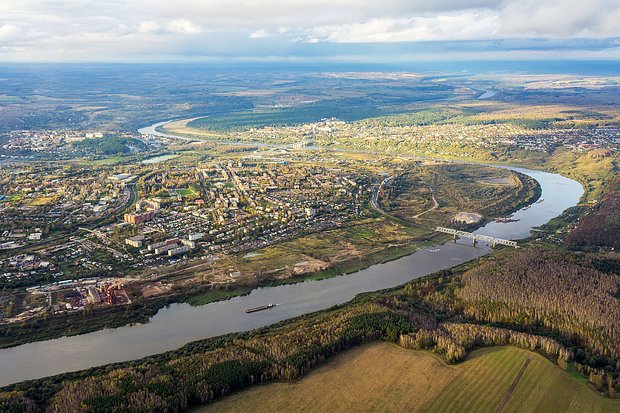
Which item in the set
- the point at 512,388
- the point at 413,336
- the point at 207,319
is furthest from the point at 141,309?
the point at 512,388

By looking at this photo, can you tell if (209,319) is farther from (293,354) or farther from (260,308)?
(293,354)

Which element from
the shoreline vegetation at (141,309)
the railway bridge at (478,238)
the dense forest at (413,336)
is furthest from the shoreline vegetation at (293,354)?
the railway bridge at (478,238)

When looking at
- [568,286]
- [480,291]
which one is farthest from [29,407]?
[568,286]

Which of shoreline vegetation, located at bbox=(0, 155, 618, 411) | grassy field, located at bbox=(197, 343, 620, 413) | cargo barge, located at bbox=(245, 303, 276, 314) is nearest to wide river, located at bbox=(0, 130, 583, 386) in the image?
cargo barge, located at bbox=(245, 303, 276, 314)

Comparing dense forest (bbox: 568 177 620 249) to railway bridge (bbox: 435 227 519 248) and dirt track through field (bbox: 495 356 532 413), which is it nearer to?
railway bridge (bbox: 435 227 519 248)

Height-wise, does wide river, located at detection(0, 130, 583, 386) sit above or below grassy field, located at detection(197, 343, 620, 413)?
below

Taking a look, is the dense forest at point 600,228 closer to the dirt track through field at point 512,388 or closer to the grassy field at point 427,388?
the grassy field at point 427,388
